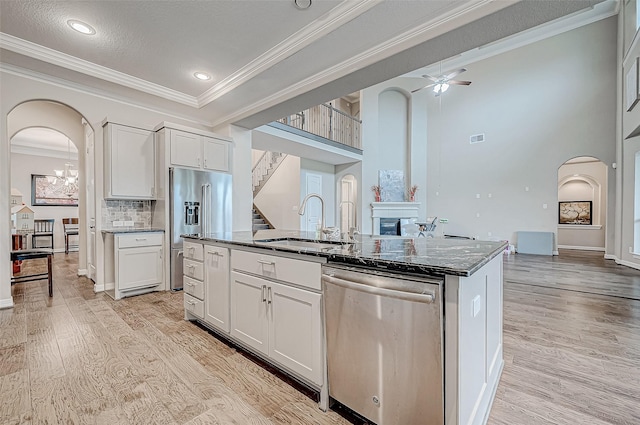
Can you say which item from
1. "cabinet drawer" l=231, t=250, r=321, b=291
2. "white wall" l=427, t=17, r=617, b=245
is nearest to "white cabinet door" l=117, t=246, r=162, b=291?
"cabinet drawer" l=231, t=250, r=321, b=291

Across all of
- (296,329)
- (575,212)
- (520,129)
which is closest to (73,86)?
(296,329)

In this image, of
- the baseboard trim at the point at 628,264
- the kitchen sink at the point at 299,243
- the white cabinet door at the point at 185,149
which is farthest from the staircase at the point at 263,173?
the baseboard trim at the point at 628,264

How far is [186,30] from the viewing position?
2.91 metres

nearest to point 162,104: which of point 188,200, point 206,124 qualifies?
point 206,124

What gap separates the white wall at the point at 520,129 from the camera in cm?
695

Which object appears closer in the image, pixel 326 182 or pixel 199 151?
pixel 199 151

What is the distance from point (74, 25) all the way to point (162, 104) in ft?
5.60

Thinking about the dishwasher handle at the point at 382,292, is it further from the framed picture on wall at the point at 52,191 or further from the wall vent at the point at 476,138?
the framed picture on wall at the point at 52,191

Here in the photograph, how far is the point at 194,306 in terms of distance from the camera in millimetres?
2809

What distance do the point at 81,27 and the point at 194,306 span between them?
2.98m

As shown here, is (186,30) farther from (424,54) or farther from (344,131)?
(344,131)

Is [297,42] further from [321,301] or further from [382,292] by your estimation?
[382,292]

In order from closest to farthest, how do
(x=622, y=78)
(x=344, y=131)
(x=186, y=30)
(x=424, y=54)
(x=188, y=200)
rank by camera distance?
(x=424, y=54)
(x=186, y=30)
(x=188, y=200)
(x=622, y=78)
(x=344, y=131)

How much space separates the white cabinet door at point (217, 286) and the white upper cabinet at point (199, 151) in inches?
86.8
